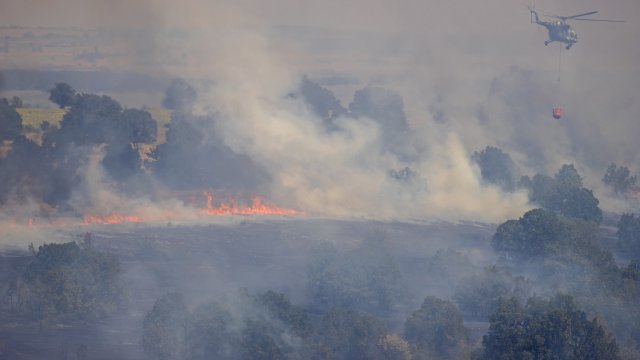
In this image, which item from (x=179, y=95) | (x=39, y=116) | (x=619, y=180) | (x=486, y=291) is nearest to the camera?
(x=486, y=291)

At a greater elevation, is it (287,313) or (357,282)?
(357,282)

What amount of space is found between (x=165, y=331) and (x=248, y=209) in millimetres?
37830

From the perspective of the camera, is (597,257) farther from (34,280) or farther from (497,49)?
(497,49)

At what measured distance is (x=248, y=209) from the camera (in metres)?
96.0

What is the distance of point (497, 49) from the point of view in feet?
584

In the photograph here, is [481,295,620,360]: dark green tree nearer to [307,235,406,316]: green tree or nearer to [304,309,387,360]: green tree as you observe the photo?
[304,309,387,360]: green tree

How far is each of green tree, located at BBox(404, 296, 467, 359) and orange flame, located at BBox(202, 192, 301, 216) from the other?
110 feet

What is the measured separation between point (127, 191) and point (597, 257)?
40.1 meters

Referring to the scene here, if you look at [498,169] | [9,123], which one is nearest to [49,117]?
[9,123]

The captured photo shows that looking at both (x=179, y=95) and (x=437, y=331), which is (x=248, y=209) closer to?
(x=437, y=331)

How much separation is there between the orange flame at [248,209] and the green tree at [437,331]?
1321 inches

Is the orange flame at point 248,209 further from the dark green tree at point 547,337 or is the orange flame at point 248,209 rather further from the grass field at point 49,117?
the dark green tree at point 547,337

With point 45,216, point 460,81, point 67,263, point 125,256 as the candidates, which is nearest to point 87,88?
point 460,81

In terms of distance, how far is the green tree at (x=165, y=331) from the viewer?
58219 millimetres
